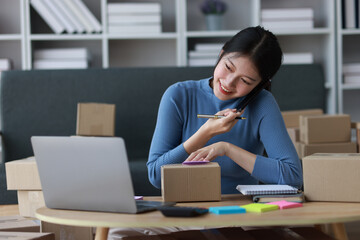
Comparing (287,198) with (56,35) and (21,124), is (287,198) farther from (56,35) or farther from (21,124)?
(56,35)

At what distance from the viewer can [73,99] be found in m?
3.16

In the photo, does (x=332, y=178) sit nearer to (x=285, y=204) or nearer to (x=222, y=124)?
(x=285, y=204)

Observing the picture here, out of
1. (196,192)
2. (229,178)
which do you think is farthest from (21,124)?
(196,192)

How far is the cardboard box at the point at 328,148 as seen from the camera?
112 inches

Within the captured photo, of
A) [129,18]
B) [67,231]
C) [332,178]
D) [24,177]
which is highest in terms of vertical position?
[129,18]

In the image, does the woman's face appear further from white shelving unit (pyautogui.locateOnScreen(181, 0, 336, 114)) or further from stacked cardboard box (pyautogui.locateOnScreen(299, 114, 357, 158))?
white shelving unit (pyautogui.locateOnScreen(181, 0, 336, 114))

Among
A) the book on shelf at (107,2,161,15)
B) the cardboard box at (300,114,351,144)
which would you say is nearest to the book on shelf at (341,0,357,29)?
the cardboard box at (300,114,351,144)

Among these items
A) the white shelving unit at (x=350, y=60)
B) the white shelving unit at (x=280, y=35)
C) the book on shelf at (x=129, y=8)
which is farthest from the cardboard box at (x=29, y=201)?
the white shelving unit at (x=350, y=60)

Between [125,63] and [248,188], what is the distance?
262 cm

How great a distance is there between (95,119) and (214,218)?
1.88m

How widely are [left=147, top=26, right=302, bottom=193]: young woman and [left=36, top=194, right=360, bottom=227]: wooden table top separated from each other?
39 centimetres

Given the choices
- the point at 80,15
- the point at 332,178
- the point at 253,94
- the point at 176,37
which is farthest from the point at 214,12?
the point at 332,178

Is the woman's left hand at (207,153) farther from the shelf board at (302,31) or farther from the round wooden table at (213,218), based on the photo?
the shelf board at (302,31)

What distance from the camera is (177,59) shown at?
12.0 ft
